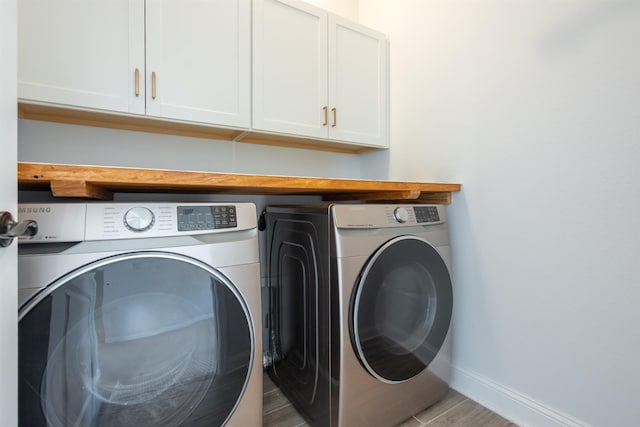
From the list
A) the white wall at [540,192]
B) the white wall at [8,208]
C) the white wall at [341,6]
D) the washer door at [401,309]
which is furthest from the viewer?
the white wall at [341,6]

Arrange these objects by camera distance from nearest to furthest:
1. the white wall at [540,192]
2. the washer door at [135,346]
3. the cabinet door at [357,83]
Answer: the washer door at [135,346] → the white wall at [540,192] → the cabinet door at [357,83]

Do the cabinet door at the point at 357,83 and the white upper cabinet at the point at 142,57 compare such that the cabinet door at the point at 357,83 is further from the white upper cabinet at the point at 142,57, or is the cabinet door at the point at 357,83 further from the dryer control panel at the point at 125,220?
the dryer control panel at the point at 125,220

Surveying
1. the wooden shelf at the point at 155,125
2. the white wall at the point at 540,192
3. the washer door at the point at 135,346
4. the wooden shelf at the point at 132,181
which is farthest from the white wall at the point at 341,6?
the washer door at the point at 135,346

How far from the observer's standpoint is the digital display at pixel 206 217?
3.00 ft

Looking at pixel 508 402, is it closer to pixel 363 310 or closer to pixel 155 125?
pixel 363 310

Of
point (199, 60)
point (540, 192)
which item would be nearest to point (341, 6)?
point (199, 60)

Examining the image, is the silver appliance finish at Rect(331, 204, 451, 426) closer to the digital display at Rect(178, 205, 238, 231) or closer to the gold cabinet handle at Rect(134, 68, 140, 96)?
the digital display at Rect(178, 205, 238, 231)

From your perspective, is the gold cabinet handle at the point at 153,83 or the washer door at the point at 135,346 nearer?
the washer door at the point at 135,346

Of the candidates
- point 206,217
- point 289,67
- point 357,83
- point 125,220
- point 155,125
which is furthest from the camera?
point 357,83

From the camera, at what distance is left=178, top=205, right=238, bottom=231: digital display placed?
913 mm

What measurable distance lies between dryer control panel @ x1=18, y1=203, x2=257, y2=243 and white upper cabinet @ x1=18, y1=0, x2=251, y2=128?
639 mm

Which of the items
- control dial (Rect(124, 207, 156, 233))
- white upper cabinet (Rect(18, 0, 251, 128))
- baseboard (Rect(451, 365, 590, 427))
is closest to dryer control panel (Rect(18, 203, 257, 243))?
control dial (Rect(124, 207, 156, 233))

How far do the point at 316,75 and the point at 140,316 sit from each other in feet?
4.69

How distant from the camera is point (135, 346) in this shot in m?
0.84
